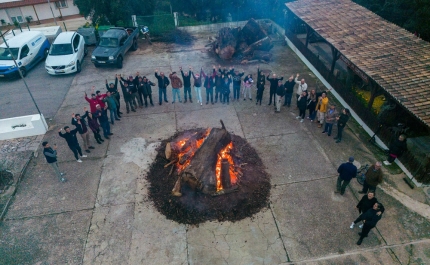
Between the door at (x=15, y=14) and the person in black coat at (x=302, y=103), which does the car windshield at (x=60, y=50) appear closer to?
the person in black coat at (x=302, y=103)

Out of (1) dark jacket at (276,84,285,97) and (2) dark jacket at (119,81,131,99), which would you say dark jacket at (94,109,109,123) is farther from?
(1) dark jacket at (276,84,285,97)

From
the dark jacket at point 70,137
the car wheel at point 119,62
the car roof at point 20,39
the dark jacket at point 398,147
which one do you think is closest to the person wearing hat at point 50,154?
the dark jacket at point 70,137

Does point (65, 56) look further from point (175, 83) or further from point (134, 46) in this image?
point (175, 83)

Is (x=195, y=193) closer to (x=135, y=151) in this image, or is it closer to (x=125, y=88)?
(x=135, y=151)

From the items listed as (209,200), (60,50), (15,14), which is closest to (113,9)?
(60,50)

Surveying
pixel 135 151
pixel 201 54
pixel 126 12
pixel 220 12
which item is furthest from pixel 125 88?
→ pixel 220 12

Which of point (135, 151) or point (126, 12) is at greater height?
point (126, 12)
